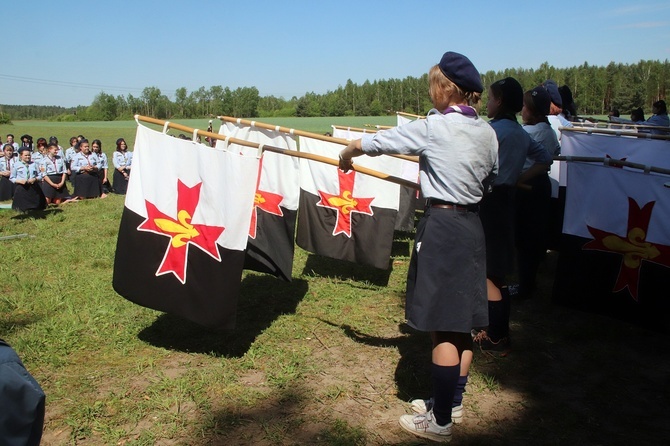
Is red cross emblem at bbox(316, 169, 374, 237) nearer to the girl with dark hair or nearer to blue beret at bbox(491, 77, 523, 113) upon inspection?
the girl with dark hair

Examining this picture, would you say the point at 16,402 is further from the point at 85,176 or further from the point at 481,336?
the point at 85,176

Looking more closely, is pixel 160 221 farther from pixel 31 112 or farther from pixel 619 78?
pixel 31 112

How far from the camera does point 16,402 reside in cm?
140

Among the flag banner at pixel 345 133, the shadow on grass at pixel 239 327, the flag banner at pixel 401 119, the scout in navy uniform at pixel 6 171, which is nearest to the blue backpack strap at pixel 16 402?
the shadow on grass at pixel 239 327

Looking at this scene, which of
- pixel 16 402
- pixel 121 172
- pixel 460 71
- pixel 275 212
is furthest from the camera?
pixel 121 172

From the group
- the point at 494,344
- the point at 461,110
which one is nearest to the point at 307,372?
the point at 494,344

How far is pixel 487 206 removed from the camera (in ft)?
12.9

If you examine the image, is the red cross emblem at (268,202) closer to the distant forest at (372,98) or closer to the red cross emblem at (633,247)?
the red cross emblem at (633,247)

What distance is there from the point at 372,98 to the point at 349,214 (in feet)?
211

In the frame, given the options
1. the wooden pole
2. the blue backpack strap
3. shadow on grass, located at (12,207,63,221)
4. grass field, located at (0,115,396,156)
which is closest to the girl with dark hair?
the wooden pole

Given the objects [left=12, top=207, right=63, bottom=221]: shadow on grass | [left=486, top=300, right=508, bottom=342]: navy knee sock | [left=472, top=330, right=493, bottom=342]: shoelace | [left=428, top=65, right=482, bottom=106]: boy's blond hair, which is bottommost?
[left=12, top=207, right=63, bottom=221]: shadow on grass

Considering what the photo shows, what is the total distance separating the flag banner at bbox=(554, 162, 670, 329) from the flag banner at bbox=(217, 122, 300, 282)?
7.58ft

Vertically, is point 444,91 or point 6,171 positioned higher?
point 444,91

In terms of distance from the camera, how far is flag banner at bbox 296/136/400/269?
6133 mm
